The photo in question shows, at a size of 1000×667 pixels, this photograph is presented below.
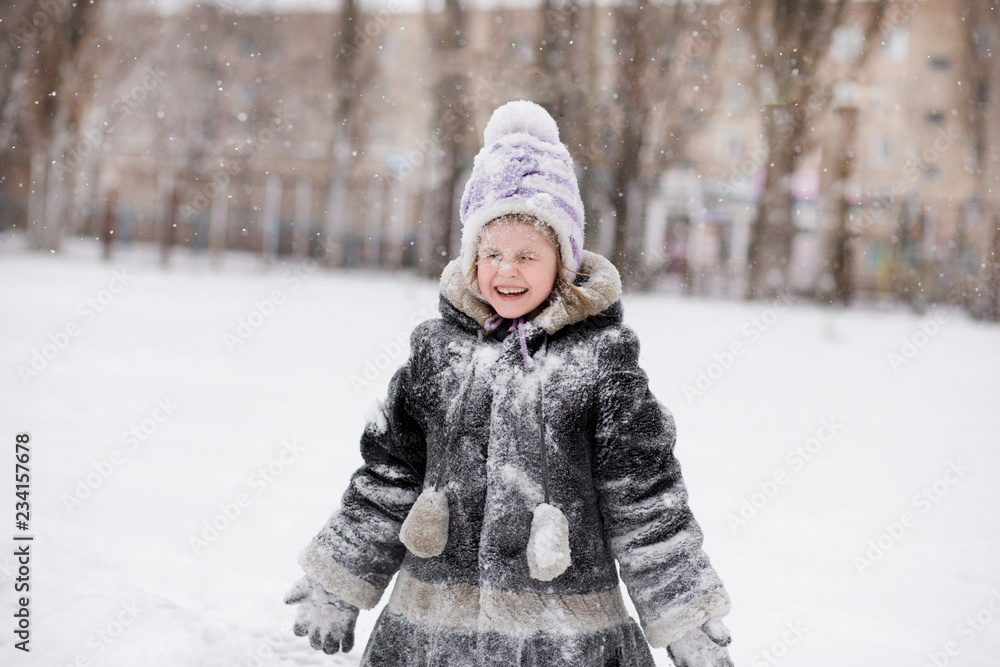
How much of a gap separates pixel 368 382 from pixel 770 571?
4.72 meters

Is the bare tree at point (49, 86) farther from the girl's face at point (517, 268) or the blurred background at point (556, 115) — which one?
the girl's face at point (517, 268)

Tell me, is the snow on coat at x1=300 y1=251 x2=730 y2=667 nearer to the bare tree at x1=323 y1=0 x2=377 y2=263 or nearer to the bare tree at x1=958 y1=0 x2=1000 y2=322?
the bare tree at x1=958 y1=0 x2=1000 y2=322

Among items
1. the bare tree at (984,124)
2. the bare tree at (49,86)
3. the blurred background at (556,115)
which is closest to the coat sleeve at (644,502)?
the blurred background at (556,115)

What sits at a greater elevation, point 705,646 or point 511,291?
point 511,291

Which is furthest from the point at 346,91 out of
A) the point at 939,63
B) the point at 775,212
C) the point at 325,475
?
the point at 939,63

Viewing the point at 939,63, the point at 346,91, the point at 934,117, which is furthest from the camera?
the point at 939,63

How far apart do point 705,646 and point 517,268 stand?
869 mm

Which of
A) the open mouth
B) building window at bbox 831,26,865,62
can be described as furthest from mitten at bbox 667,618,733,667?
building window at bbox 831,26,865,62

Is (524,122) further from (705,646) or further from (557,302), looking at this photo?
(705,646)

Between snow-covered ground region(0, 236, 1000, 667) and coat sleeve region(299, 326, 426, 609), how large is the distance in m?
0.09

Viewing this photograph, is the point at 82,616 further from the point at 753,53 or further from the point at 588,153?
the point at 753,53

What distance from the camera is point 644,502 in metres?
1.85

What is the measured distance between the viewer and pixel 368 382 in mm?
8242

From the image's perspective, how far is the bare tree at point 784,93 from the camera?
16062 mm
